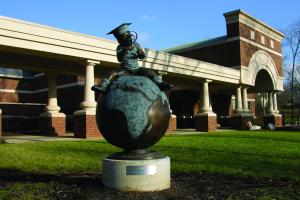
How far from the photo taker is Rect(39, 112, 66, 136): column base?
875 inches

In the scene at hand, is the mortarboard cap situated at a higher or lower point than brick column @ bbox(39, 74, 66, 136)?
higher

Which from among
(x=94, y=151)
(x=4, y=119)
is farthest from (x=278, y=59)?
(x=94, y=151)

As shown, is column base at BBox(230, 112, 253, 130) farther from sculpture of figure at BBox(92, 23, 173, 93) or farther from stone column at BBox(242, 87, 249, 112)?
sculpture of figure at BBox(92, 23, 173, 93)

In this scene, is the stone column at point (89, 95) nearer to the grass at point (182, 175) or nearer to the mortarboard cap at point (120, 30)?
the grass at point (182, 175)

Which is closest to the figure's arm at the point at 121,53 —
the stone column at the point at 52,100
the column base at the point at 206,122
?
the stone column at the point at 52,100

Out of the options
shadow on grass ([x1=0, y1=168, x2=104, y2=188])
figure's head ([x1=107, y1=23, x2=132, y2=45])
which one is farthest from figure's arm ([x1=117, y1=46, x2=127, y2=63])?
shadow on grass ([x1=0, y1=168, x2=104, y2=188])

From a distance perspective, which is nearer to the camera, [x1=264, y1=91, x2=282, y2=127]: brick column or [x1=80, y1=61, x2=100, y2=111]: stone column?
[x1=80, y1=61, x2=100, y2=111]: stone column

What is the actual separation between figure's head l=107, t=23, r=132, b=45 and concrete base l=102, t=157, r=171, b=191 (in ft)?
6.65

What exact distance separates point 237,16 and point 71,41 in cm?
1776

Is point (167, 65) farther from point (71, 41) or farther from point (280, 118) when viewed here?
point (280, 118)

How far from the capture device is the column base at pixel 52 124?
22234mm

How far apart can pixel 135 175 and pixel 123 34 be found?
236cm

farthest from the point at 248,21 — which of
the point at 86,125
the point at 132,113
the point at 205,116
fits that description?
the point at 132,113

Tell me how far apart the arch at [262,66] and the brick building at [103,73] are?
0.28 ft
